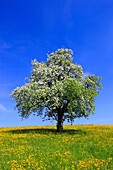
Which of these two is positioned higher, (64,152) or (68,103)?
(68,103)

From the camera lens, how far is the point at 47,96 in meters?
46.5

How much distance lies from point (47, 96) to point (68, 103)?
2982 mm

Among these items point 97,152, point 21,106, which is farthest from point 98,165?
point 21,106

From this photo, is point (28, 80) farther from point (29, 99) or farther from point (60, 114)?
point (60, 114)

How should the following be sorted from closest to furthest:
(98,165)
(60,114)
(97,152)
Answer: (98,165) → (97,152) → (60,114)

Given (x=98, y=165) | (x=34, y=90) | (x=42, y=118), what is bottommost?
(x=98, y=165)

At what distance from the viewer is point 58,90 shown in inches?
1810

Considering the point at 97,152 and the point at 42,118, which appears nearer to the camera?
the point at 97,152

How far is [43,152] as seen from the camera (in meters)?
26.3

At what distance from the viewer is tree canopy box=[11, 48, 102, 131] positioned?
150ft

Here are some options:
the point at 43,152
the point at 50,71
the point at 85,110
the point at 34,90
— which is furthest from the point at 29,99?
the point at 43,152

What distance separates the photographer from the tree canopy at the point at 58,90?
4578cm

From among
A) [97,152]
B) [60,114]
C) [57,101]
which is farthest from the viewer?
[60,114]

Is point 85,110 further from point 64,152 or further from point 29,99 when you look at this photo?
point 64,152
